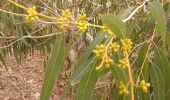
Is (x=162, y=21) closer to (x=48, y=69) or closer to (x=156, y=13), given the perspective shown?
(x=156, y=13)

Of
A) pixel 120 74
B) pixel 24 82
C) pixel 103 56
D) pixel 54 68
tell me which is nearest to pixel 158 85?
pixel 120 74

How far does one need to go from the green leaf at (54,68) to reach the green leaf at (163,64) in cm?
28

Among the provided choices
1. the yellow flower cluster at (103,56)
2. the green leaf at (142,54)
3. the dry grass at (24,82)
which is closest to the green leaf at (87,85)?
the green leaf at (142,54)

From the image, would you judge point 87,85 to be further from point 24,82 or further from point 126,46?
point 24,82

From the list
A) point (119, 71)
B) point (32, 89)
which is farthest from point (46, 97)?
point (32, 89)

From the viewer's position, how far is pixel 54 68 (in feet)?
3.11

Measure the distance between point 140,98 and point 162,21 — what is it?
0.32m

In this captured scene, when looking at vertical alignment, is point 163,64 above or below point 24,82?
above

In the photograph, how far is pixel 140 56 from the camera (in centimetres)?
103

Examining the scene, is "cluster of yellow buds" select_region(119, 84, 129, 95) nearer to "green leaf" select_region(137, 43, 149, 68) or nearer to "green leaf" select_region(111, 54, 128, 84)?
"green leaf" select_region(111, 54, 128, 84)

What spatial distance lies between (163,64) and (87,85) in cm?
25

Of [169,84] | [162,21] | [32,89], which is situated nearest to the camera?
[162,21]

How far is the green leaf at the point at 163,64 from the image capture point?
3.33ft

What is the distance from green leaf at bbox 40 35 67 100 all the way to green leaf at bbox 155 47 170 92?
28cm
